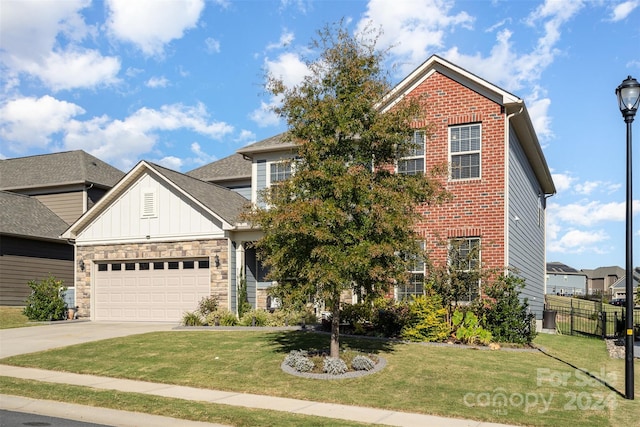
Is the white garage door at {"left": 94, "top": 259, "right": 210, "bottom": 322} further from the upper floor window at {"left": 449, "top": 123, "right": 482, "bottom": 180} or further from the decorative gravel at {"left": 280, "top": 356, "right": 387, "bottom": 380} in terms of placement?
the decorative gravel at {"left": 280, "top": 356, "right": 387, "bottom": 380}

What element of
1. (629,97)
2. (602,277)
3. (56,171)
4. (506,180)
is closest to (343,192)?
(629,97)

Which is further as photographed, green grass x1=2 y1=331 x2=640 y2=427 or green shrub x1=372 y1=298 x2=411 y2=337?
green shrub x1=372 y1=298 x2=411 y2=337

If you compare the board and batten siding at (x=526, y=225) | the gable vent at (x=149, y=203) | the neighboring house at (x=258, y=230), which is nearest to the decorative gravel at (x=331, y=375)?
the neighboring house at (x=258, y=230)

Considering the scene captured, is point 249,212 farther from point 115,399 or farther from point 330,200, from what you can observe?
point 115,399

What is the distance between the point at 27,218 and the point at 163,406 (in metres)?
21.3

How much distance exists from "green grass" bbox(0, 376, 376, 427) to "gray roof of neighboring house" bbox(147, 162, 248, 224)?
11.4 meters

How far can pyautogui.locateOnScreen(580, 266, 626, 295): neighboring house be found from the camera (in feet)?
322

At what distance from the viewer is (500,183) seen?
17.5 meters

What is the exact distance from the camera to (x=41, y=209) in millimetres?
29547

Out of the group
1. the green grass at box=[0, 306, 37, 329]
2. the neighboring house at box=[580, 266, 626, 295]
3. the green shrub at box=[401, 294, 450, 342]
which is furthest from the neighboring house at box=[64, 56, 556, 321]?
the neighboring house at box=[580, 266, 626, 295]

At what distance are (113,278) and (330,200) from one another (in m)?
15.3

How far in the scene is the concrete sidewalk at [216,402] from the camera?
29.2ft

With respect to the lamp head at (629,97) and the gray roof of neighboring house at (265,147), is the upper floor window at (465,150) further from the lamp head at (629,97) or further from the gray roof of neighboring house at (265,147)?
the lamp head at (629,97)

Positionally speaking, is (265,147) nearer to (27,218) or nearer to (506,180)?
(506,180)
